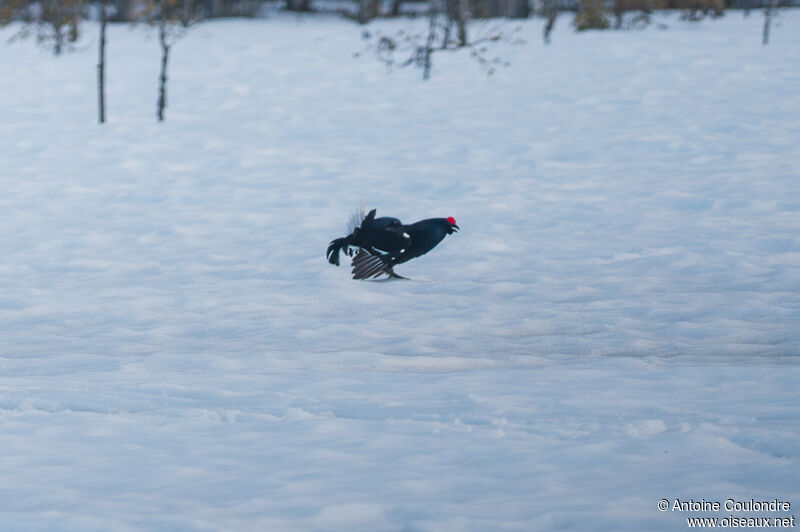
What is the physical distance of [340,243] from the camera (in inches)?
324

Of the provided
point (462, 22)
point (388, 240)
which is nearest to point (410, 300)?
point (388, 240)

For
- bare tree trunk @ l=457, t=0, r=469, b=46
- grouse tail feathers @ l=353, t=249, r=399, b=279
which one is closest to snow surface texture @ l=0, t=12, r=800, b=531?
grouse tail feathers @ l=353, t=249, r=399, b=279

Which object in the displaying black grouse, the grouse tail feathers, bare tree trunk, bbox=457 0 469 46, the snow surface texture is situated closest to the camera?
the snow surface texture

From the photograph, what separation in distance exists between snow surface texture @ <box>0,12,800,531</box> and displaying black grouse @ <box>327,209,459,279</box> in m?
0.22

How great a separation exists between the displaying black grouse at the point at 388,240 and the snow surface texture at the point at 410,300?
0.22 m

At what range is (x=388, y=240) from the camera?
7.90m

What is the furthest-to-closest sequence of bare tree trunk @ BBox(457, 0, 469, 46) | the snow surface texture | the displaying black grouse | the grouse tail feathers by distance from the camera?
bare tree trunk @ BBox(457, 0, 469, 46), the grouse tail feathers, the displaying black grouse, the snow surface texture

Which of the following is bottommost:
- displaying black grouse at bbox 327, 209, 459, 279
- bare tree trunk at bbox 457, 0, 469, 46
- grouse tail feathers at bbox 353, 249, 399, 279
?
grouse tail feathers at bbox 353, 249, 399, 279

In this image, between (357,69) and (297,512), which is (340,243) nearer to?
(297,512)

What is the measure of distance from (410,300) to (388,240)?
2.16 ft

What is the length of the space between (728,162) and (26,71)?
601 inches

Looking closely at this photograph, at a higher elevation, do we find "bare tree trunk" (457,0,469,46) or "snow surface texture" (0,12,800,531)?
"bare tree trunk" (457,0,469,46)

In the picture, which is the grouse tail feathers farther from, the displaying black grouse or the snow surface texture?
→ the snow surface texture

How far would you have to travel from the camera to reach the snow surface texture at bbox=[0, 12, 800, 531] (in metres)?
3.66
